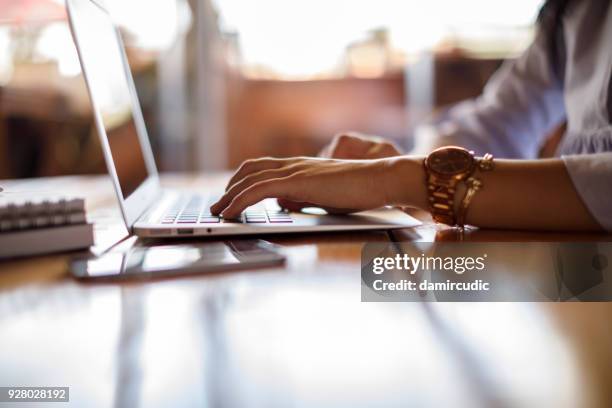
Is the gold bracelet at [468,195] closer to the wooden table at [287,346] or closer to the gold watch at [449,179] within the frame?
the gold watch at [449,179]

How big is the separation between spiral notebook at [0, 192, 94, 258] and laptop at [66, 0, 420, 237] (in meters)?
0.06

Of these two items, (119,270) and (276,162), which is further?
(276,162)

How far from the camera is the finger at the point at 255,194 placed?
563 mm

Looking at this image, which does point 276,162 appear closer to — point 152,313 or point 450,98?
point 152,313

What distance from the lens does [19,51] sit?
6.31 ft

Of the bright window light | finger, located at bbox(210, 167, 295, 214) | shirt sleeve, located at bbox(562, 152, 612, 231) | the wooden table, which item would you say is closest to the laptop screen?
finger, located at bbox(210, 167, 295, 214)

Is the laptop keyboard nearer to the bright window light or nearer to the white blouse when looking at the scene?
the white blouse

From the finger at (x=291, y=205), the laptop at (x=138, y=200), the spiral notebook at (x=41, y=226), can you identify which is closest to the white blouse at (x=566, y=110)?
the laptop at (x=138, y=200)

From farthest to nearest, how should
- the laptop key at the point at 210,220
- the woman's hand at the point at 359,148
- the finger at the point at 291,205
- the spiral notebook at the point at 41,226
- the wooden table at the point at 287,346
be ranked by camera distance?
the woman's hand at the point at 359,148 → the finger at the point at 291,205 → the laptop key at the point at 210,220 → the spiral notebook at the point at 41,226 → the wooden table at the point at 287,346

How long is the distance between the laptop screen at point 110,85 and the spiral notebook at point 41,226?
0.28ft

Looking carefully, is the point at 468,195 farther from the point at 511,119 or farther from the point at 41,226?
the point at 511,119

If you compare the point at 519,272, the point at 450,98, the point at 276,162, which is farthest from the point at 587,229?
the point at 450,98

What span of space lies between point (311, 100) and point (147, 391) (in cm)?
340

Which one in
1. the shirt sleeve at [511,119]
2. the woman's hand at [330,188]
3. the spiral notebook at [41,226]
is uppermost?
the shirt sleeve at [511,119]
